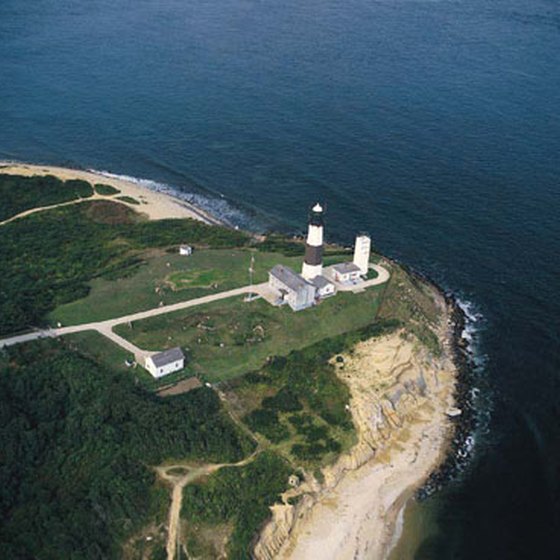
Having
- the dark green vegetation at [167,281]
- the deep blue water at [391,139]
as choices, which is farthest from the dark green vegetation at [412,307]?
the dark green vegetation at [167,281]

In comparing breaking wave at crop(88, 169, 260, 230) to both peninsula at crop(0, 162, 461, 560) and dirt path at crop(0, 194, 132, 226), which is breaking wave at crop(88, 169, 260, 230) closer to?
dirt path at crop(0, 194, 132, 226)

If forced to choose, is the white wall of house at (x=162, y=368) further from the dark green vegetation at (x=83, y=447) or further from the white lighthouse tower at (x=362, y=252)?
the white lighthouse tower at (x=362, y=252)

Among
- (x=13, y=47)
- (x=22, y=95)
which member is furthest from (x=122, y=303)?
(x=13, y=47)

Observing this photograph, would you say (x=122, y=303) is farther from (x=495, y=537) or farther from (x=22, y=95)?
(x=22, y=95)

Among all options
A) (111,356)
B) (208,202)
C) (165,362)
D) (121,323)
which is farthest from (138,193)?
(165,362)

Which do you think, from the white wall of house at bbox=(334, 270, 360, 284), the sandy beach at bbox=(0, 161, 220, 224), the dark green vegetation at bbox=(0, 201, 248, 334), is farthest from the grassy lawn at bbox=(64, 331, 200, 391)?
the sandy beach at bbox=(0, 161, 220, 224)
